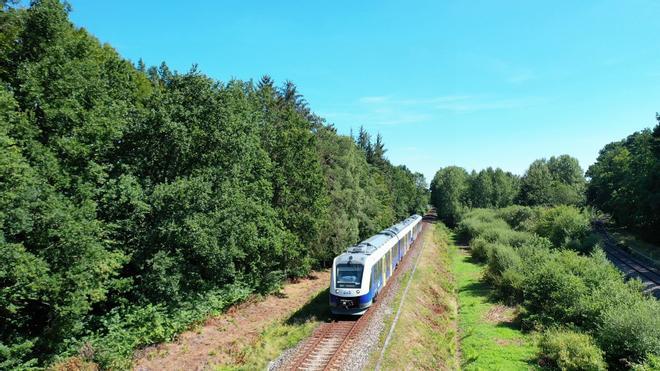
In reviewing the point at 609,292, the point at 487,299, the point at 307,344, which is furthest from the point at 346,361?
the point at 487,299

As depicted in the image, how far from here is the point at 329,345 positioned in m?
16.2

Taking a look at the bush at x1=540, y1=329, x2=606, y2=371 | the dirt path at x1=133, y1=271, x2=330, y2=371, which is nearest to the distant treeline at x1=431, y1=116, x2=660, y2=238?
the bush at x1=540, y1=329, x2=606, y2=371

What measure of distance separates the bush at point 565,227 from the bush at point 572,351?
80.4 feet

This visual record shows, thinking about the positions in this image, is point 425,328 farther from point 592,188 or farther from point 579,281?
point 592,188

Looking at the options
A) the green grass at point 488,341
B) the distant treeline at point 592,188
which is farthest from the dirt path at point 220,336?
the distant treeline at point 592,188

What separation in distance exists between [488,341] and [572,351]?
13.8ft

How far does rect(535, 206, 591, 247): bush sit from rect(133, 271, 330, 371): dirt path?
27.7 m

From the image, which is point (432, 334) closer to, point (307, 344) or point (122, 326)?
point (307, 344)

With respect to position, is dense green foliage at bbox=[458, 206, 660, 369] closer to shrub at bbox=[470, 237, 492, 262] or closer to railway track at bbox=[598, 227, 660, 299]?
shrub at bbox=[470, 237, 492, 262]

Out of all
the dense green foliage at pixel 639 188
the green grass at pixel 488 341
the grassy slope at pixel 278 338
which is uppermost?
the dense green foliage at pixel 639 188

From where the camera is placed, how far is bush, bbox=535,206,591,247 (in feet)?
129

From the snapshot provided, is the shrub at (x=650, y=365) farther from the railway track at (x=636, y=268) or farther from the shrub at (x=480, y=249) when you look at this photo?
the shrub at (x=480, y=249)

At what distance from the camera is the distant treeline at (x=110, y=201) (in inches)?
503

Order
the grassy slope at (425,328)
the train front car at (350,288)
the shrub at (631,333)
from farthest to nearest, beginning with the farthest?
the train front car at (350,288)
the grassy slope at (425,328)
the shrub at (631,333)
